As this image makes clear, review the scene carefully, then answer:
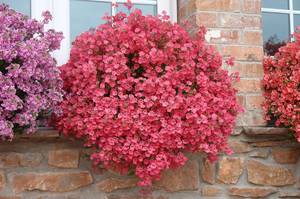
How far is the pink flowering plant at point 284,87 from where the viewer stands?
3.21m

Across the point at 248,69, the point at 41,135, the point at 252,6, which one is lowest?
the point at 41,135

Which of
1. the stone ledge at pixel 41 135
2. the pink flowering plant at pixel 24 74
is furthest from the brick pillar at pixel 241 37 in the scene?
the stone ledge at pixel 41 135

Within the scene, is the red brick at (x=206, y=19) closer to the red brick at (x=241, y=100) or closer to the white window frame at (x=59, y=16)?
the red brick at (x=241, y=100)

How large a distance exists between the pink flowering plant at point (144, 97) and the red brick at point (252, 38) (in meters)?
0.44

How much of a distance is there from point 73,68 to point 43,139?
43 cm

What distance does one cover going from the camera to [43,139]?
3020 millimetres

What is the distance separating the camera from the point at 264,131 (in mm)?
3279

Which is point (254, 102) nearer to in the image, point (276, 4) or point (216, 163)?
point (216, 163)

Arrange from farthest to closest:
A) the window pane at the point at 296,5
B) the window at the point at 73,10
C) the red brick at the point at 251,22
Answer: the window pane at the point at 296,5 → the red brick at the point at 251,22 → the window at the point at 73,10

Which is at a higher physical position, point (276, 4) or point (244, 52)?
point (276, 4)

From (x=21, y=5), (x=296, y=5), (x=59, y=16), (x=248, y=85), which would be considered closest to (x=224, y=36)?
(x=248, y=85)

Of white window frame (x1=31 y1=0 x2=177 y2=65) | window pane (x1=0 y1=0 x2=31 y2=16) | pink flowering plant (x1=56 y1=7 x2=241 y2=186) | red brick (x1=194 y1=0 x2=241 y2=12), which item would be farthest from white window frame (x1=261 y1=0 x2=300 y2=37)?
window pane (x1=0 y1=0 x2=31 y2=16)

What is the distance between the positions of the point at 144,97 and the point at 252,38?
960 millimetres

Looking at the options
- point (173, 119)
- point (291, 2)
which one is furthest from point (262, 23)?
point (173, 119)
